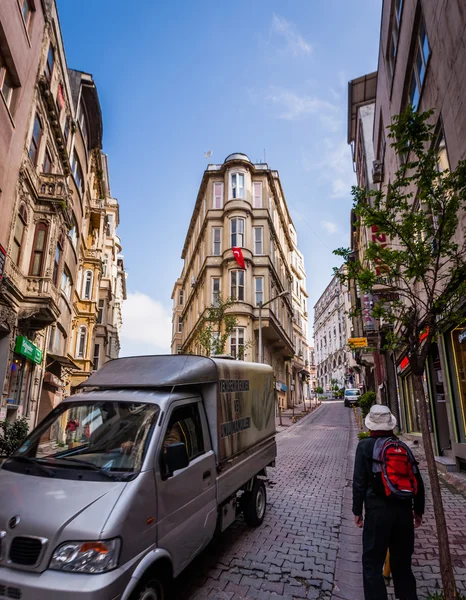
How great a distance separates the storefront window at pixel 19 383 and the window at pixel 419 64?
15.7 m

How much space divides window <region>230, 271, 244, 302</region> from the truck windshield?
2706 cm

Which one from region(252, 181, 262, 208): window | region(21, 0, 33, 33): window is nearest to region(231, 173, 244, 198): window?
region(252, 181, 262, 208): window

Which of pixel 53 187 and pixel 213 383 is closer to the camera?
pixel 213 383

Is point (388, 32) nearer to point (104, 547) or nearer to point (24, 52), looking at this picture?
point (24, 52)

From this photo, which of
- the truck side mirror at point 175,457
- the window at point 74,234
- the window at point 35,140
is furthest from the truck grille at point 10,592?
the window at point 74,234

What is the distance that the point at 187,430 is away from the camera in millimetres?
4434

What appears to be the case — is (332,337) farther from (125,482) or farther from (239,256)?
(125,482)

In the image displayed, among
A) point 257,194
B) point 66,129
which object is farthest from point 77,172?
point 257,194

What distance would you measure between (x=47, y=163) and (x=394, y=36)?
15.0 meters

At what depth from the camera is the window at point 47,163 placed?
16.2 meters

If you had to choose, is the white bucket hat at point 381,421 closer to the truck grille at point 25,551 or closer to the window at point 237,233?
the truck grille at point 25,551

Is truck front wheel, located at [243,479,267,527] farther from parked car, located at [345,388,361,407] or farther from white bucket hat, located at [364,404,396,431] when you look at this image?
parked car, located at [345,388,361,407]

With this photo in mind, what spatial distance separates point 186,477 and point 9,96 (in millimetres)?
14021

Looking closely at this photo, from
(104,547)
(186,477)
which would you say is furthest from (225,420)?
(104,547)
